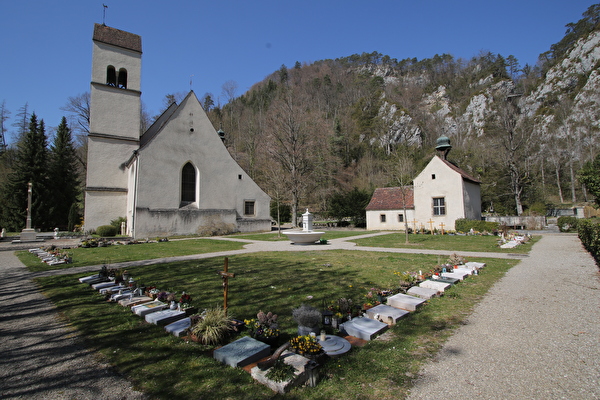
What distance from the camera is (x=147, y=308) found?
553cm

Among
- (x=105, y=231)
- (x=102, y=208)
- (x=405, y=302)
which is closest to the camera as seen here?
(x=405, y=302)

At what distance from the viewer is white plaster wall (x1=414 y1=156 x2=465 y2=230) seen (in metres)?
26.4

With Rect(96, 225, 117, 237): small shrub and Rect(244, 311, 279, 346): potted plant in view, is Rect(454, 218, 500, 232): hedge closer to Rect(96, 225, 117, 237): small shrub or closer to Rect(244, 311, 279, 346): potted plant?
Rect(244, 311, 279, 346): potted plant

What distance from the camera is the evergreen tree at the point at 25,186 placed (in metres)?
30.7

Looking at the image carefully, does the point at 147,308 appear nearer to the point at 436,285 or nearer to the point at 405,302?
the point at 405,302

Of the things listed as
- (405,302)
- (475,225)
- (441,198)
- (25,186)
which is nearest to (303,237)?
(405,302)

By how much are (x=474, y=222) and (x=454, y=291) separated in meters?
20.5

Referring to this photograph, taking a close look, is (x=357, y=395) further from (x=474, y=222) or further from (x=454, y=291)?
(x=474, y=222)

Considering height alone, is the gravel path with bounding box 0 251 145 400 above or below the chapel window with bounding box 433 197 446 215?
below

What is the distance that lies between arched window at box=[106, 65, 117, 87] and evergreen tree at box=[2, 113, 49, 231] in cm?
1479

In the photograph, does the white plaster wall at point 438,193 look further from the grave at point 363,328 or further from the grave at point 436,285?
the grave at point 363,328

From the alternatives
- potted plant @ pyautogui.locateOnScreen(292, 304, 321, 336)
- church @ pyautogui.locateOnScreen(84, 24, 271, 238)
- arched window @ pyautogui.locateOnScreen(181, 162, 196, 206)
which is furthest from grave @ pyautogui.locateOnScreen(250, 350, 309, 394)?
arched window @ pyautogui.locateOnScreen(181, 162, 196, 206)

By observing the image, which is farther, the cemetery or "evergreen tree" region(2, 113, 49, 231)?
"evergreen tree" region(2, 113, 49, 231)

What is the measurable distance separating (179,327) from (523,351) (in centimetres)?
520
